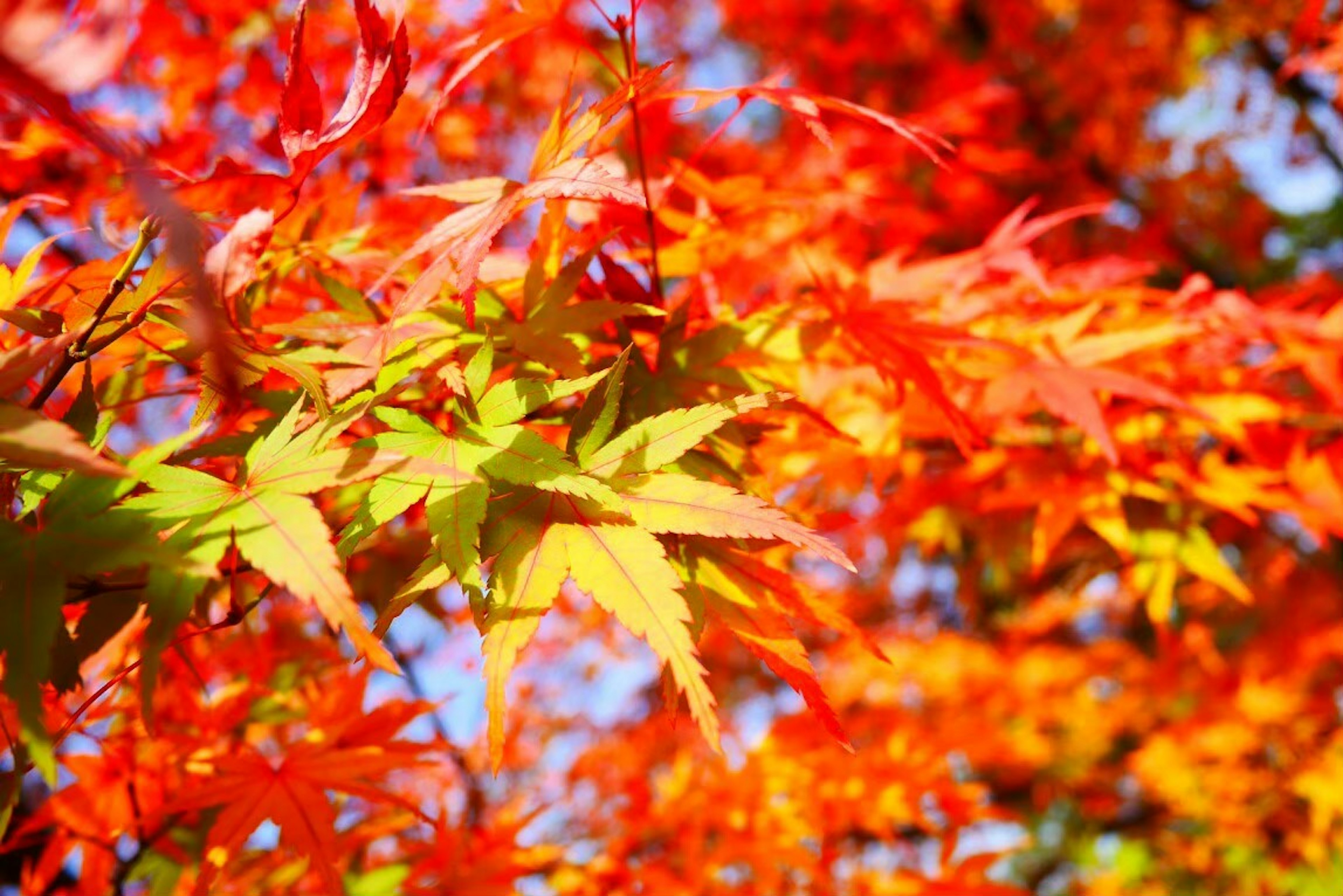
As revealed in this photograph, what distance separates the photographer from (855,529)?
2.20 metres

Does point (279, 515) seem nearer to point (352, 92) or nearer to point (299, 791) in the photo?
point (352, 92)

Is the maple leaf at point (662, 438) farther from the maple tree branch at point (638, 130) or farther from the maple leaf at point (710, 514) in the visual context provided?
the maple tree branch at point (638, 130)

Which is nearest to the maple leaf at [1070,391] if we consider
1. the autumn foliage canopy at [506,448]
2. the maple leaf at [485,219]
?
the autumn foliage canopy at [506,448]

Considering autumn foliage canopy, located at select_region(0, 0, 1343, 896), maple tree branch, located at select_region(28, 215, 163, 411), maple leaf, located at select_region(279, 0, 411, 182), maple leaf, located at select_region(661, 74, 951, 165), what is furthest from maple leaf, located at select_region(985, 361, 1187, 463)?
maple tree branch, located at select_region(28, 215, 163, 411)

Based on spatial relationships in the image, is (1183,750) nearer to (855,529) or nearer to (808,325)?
(855,529)

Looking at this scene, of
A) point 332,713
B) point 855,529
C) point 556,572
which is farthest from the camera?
point 855,529

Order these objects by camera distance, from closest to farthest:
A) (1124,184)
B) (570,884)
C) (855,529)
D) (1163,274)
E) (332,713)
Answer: (332,713) < (570,884) < (855,529) < (1163,274) < (1124,184)

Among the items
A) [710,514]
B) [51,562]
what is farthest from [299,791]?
[710,514]

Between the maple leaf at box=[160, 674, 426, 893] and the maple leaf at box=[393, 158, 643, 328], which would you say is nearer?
the maple leaf at box=[393, 158, 643, 328]

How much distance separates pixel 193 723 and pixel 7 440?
75 cm

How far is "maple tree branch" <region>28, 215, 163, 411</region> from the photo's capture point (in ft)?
2.16

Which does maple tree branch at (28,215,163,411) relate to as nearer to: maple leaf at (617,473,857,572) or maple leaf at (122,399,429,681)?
maple leaf at (122,399,429,681)

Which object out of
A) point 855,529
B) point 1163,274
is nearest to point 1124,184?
point 1163,274

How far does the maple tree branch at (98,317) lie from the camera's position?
25.9 inches
